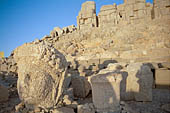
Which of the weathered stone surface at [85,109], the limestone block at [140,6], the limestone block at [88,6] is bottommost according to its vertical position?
the weathered stone surface at [85,109]

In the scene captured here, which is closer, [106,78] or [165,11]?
[106,78]

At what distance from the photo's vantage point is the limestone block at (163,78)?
10.8ft

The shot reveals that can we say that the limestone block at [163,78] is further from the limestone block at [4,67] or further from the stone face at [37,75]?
the limestone block at [4,67]

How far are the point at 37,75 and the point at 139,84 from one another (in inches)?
90.3

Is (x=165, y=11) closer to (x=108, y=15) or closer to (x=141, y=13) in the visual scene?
(x=141, y=13)

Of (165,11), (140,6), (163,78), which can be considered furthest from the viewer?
(140,6)

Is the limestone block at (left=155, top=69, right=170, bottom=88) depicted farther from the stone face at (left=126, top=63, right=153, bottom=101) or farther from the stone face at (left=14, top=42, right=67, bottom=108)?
the stone face at (left=14, top=42, right=67, bottom=108)

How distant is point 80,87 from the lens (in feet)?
10.1

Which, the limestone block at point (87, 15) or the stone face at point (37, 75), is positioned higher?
the limestone block at point (87, 15)

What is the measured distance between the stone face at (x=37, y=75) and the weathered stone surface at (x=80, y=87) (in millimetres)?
932

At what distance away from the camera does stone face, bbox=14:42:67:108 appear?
2.10 m

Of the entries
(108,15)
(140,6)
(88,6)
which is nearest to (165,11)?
(140,6)

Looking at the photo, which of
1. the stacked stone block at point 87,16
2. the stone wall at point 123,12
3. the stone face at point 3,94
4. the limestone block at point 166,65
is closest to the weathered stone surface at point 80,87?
the stone face at point 3,94

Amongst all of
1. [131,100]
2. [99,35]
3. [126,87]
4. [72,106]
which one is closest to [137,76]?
[126,87]
